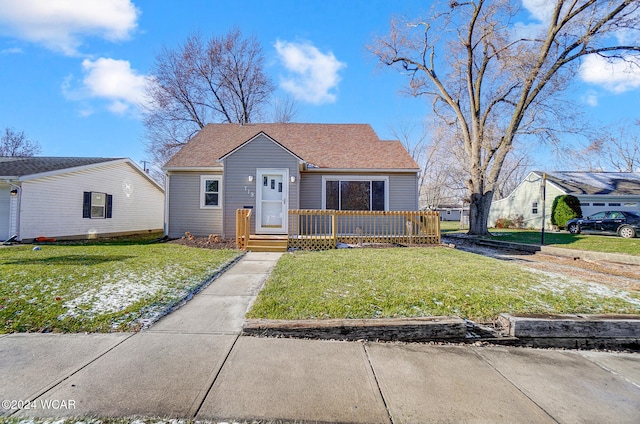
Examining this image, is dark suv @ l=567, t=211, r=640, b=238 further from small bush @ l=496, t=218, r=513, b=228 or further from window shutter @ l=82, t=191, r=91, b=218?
window shutter @ l=82, t=191, r=91, b=218

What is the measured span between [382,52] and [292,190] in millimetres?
12772

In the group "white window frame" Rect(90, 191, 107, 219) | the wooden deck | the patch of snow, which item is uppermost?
"white window frame" Rect(90, 191, 107, 219)

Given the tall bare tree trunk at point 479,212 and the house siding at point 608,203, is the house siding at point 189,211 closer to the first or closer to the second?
the tall bare tree trunk at point 479,212

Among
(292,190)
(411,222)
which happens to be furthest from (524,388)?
(292,190)

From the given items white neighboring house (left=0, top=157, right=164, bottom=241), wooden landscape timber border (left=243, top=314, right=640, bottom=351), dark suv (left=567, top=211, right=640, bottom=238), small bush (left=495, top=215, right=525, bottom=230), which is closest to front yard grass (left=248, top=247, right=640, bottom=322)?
wooden landscape timber border (left=243, top=314, right=640, bottom=351)

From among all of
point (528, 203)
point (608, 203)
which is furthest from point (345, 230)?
point (608, 203)

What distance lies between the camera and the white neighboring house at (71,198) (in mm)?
10984

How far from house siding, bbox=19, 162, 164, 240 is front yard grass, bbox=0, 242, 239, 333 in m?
5.42

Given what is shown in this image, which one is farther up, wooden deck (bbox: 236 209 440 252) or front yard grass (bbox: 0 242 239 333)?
wooden deck (bbox: 236 209 440 252)

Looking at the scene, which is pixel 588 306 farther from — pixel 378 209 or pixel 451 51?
pixel 451 51

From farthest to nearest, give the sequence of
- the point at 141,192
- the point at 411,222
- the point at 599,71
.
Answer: the point at 141,192 → the point at 599,71 → the point at 411,222

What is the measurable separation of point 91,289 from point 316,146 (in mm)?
10544

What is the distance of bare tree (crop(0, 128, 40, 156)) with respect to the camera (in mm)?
37000

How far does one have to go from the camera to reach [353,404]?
228 centimetres
